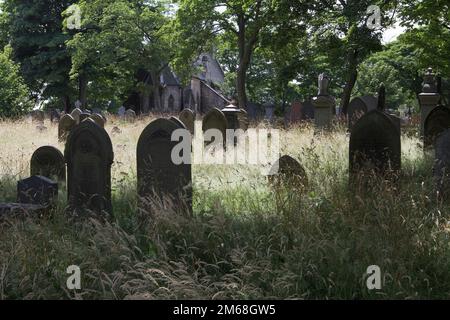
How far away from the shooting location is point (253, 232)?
5629 millimetres

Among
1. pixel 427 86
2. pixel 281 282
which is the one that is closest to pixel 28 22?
pixel 427 86

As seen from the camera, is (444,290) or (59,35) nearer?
(444,290)

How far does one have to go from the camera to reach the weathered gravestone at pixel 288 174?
6988 millimetres

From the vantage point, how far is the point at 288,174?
754 cm

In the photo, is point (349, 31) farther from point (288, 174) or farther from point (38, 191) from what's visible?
point (38, 191)

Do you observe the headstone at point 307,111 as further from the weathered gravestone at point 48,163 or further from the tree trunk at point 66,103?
the tree trunk at point 66,103

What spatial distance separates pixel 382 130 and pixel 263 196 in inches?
73.3

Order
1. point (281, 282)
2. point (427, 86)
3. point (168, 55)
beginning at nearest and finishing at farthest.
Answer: point (281, 282) < point (427, 86) < point (168, 55)

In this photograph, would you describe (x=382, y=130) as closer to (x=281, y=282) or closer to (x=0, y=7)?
(x=281, y=282)

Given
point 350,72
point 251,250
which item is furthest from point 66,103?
point 251,250

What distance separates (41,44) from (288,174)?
35.1m

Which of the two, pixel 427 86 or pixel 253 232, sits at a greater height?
pixel 427 86

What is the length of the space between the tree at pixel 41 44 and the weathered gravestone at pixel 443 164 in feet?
113

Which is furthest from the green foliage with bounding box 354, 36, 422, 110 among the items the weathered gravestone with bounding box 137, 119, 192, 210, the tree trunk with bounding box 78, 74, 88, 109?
the weathered gravestone with bounding box 137, 119, 192, 210
